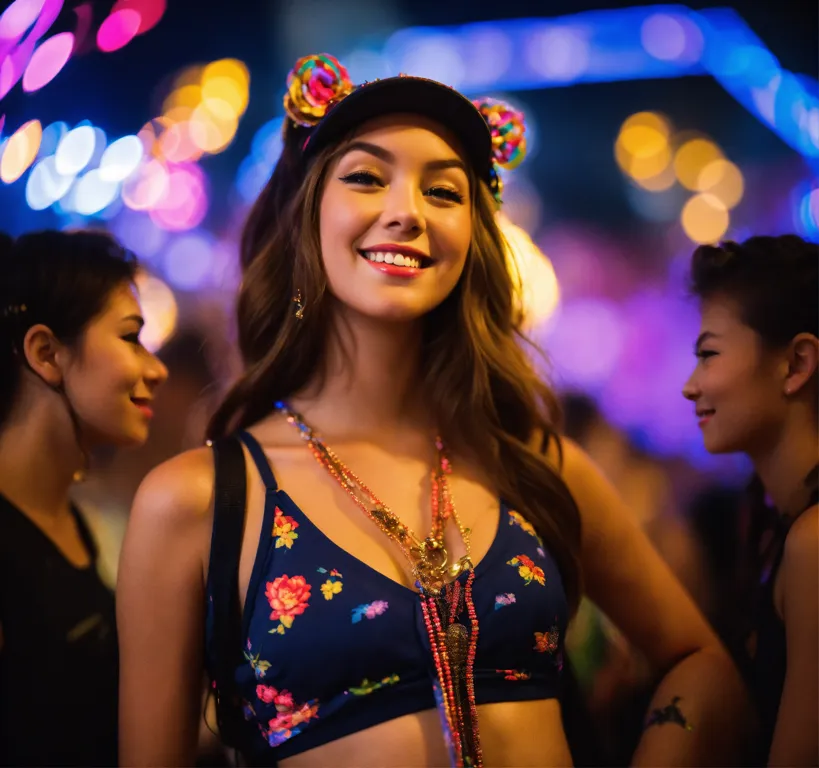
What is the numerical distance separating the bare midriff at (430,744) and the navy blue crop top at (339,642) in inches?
0.6

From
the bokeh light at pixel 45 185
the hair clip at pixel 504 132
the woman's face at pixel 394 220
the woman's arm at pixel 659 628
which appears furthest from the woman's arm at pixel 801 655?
the bokeh light at pixel 45 185

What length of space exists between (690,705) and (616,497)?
0.39m

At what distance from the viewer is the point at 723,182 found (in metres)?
1.74

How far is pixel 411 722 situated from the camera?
50.4 inches

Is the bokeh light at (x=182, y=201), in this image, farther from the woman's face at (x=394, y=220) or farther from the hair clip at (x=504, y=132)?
the hair clip at (x=504, y=132)

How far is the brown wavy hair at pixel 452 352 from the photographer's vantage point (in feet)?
5.01

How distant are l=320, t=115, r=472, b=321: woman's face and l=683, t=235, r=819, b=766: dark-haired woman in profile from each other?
0.49 metres

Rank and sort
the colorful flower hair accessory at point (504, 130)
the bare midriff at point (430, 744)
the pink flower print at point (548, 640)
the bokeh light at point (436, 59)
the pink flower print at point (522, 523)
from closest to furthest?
the bare midriff at point (430, 744), the pink flower print at point (548, 640), the pink flower print at point (522, 523), the colorful flower hair accessory at point (504, 130), the bokeh light at point (436, 59)

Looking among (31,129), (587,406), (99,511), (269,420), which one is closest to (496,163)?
(587,406)

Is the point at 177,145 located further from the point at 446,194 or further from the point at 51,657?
the point at 51,657

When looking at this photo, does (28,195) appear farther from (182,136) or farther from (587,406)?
(587,406)

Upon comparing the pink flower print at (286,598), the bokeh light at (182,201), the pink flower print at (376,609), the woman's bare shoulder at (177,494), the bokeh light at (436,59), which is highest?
the bokeh light at (436,59)

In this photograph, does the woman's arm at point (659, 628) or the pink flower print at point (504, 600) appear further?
the woman's arm at point (659, 628)

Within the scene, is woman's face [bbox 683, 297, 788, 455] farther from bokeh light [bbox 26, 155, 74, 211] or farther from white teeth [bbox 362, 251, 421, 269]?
bokeh light [bbox 26, 155, 74, 211]
